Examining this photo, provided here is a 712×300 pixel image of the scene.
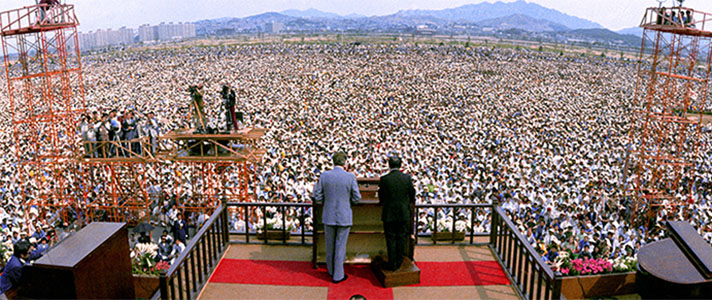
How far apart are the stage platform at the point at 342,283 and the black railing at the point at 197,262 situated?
106 mm

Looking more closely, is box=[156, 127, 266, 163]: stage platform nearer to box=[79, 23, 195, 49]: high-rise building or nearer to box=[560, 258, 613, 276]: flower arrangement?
box=[560, 258, 613, 276]: flower arrangement

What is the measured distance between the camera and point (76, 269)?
9.80 feet

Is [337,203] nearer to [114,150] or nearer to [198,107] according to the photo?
[198,107]

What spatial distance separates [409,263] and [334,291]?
78cm

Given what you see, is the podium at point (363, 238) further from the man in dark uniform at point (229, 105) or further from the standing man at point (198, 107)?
the standing man at point (198, 107)

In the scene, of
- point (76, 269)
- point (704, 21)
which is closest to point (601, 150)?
point (704, 21)

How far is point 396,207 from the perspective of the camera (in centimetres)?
418

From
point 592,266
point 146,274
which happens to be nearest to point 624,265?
point 592,266

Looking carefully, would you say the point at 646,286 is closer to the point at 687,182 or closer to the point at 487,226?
the point at 487,226

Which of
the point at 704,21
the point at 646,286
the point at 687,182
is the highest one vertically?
the point at 704,21

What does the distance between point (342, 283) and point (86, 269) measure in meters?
2.19

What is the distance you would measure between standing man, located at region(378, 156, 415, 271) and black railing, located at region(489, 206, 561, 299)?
41.3 inches

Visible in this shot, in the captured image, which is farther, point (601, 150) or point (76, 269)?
point (601, 150)

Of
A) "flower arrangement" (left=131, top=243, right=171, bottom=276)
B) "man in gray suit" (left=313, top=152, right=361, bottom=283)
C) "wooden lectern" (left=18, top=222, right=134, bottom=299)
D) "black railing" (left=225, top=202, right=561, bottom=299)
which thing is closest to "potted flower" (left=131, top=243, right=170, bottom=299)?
"flower arrangement" (left=131, top=243, right=171, bottom=276)
